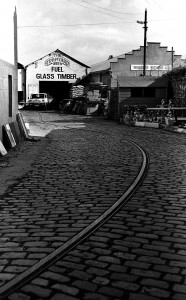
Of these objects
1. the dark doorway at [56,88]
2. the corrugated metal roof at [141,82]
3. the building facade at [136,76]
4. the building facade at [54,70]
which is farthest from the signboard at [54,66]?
the corrugated metal roof at [141,82]

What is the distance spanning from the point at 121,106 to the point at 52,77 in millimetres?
32060

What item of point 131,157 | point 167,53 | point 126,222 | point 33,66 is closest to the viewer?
point 126,222

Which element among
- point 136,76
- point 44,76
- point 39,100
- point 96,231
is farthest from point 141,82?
point 44,76

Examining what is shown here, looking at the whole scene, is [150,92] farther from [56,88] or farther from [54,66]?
[56,88]

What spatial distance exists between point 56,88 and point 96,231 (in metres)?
61.4

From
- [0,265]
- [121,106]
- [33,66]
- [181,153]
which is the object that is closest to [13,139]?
[181,153]

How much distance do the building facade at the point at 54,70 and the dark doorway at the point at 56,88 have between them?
55cm

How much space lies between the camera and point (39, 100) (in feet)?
181

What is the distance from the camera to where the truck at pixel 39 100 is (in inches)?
2156

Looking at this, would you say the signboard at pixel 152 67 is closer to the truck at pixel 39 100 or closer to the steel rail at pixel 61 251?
the truck at pixel 39 100

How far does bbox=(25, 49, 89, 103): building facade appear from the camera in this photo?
62469mm

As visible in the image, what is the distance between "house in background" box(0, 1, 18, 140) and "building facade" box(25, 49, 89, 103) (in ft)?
148

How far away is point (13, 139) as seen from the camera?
14.8 meters

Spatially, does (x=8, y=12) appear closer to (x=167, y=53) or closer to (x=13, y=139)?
(x=13, y=139)
